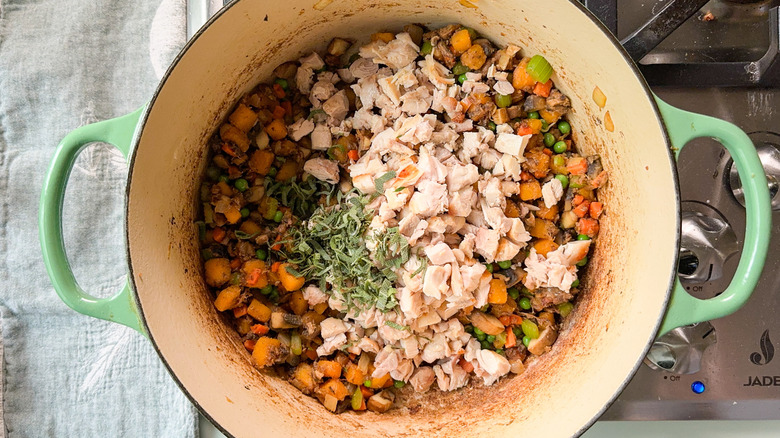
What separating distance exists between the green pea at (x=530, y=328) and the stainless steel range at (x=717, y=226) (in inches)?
9.7

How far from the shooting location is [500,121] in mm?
1452

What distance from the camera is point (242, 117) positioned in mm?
1432

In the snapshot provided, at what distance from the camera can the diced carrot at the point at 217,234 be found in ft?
4.77

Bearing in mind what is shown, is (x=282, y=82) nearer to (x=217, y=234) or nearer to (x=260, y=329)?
(x=217, y=234)

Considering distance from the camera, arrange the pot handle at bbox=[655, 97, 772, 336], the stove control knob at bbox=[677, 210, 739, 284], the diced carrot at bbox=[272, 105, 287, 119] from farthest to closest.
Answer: the diced carrot at bbox=[272, 105, 287, 119] < the stove control knob at bbox=[677, 210, 739, 284] < the pot handle at bbox=[655, 97, 772, 336]

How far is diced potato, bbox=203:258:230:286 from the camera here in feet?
4.68

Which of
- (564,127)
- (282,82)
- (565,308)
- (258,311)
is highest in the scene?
(564,127)

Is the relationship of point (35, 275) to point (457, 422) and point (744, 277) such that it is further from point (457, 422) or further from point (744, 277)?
point (744, 277)

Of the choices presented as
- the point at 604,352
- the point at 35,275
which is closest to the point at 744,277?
the point at 604,352

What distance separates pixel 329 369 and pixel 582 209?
0.71 meters

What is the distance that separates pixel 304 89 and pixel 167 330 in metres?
0.66

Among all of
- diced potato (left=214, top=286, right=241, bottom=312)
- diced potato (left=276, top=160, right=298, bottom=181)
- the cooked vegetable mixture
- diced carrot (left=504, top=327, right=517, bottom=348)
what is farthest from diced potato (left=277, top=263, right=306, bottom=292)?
diced carrot (left=504, top=327, right=517, bottom=348)

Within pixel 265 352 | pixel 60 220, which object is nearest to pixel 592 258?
pixel 265 352

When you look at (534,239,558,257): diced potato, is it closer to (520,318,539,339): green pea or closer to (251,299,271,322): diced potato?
(520,318,539,339): green pea
